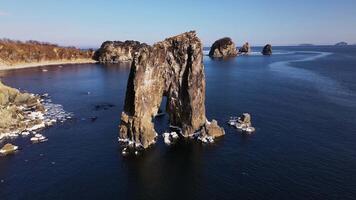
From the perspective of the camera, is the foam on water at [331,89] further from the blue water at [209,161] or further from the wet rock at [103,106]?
the wet rock at [103,106]

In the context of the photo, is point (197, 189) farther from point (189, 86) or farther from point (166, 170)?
point (189, 86)

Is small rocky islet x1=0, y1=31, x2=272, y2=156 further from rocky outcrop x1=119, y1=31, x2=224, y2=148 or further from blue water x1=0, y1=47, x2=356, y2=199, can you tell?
blue water x1=0, y1=47, x2=356, y2=199

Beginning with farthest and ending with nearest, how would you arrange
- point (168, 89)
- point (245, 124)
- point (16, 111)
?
point (16, 111), point (245, 124), point (168, 89)

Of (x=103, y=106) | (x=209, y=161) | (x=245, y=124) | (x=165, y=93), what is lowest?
(x=209, y=161)

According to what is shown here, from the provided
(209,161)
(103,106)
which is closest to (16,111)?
(103,106)

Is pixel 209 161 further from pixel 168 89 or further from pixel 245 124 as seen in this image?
pixel 168 89

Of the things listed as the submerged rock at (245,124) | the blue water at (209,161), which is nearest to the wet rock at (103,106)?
the blue water at (209,161)

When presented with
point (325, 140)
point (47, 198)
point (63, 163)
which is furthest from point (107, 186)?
point (325, 140)

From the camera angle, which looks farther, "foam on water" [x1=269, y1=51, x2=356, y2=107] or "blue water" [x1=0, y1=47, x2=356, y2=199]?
"foam on water" [x1=269, y1=51, x2=356, y2=107]

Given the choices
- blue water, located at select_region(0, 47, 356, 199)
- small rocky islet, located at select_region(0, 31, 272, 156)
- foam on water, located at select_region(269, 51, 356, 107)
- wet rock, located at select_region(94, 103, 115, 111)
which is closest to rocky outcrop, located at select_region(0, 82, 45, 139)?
small rocky islet, located at select_region(0, 31, 272, 156)
